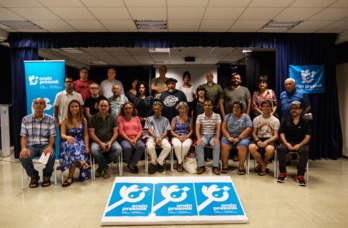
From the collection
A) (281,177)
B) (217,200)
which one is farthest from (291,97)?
(217,200)

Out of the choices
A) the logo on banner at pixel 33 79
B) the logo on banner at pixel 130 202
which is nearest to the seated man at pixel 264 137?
the logo on banner at pixel 130 202

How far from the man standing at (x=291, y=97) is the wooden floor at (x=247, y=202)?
1.15m

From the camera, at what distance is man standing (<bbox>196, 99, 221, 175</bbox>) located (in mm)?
4447

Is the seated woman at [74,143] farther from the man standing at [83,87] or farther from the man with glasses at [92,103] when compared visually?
the man standing at [83,87]

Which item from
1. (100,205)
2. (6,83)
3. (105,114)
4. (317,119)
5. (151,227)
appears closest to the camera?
(151,227)

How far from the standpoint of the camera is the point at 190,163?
451 centimetres

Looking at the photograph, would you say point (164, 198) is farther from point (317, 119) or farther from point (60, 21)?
point (317, 119)

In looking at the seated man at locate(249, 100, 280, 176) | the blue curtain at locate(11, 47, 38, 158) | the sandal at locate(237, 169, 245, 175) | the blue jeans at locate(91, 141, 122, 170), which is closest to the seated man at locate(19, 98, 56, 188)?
the blue jeans at locate(91, 141, 122, 170)

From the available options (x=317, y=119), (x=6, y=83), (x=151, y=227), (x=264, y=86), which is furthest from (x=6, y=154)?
(x=317, y=119)

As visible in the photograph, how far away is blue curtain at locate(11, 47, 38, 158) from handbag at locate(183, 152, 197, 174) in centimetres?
356

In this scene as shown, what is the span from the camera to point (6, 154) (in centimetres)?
593

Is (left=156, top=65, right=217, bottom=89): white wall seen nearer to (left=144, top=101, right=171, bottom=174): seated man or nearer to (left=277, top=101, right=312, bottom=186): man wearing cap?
(left=144, top=101, right=171, bottom=174): seated man

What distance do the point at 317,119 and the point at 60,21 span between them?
17.4 feet

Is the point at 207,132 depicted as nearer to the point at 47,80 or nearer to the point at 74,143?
the point at 74,143
